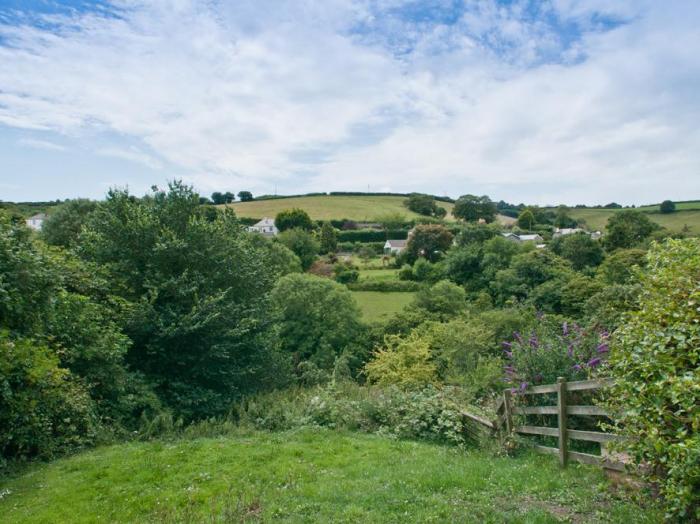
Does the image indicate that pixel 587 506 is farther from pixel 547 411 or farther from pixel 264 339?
pixel 264 339

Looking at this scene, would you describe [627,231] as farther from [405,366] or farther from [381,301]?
[405,366]

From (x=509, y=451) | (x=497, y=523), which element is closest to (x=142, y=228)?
(x=509, y=451)

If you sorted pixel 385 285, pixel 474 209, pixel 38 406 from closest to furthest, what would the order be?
pixel 38 406 → pixel 385 285 → pixel 474 209

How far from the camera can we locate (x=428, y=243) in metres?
61.8

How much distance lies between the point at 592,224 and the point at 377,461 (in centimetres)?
9233

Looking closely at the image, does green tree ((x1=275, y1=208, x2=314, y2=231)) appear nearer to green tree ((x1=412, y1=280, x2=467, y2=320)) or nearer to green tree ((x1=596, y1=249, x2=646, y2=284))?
green tree ((x1=412, y1=280, x2=467, y2=320))

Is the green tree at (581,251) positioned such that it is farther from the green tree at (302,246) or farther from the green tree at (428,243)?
the green tree at (302,246)

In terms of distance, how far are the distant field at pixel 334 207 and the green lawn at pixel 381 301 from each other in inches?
1793

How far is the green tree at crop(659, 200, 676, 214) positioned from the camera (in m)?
73.4

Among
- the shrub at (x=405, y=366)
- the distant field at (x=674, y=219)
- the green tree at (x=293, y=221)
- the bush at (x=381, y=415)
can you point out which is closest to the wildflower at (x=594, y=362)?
the bush at (x=381, y=415)

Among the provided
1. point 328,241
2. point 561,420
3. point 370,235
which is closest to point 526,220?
point 370,235

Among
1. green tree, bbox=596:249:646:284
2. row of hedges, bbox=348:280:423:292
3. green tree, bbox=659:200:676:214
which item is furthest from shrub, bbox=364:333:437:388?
green tree, bbox=659:200:676:214

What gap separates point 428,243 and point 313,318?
37.6 metres

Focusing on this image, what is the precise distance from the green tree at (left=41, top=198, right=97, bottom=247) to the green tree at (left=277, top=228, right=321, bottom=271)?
2279 cm
